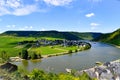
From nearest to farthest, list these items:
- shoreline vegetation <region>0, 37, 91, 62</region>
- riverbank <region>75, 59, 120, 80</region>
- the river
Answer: riverbank <region>75, 59, 120, 80</region> → the river → shoreline vegetation <region>0, 37, 91, 62</region>

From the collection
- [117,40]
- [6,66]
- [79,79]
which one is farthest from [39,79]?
[117,40]

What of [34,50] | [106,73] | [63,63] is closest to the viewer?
[106,73]

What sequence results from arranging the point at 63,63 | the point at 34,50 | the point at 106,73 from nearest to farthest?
the point at 106,73 → the point at 63,63 → the point at 34,50

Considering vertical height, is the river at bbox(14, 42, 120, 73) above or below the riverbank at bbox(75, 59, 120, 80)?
below

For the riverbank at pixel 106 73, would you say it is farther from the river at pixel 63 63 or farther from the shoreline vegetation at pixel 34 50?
the shoreline vegetation at pixel 34 50

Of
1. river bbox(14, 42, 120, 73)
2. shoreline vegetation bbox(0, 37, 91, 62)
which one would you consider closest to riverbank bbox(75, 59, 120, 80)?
river bbox(14, 42, 120, 73)

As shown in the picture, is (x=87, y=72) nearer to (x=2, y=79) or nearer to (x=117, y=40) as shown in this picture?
(x=2, y=79)

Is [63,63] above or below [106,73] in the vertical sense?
below

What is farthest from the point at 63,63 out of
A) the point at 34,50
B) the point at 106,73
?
the point at 34,50

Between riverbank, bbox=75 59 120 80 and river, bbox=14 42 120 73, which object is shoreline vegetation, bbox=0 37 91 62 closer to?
river, bbox=14 42 120 73

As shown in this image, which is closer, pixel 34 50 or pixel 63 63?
pixel 63 63

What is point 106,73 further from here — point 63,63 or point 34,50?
point 34,50
